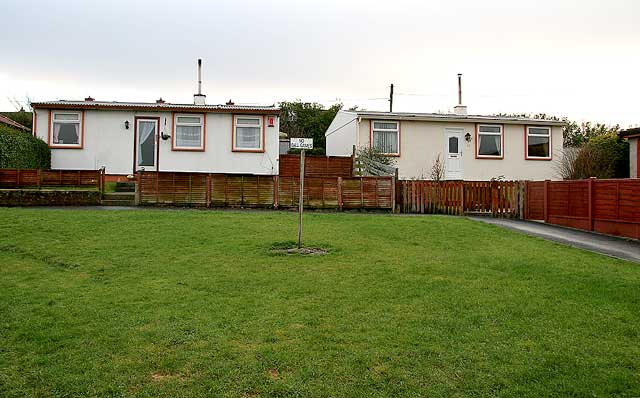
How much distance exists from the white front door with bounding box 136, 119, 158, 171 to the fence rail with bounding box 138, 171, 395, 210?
4.60m

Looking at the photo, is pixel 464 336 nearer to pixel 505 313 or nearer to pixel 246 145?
pixel 505 313

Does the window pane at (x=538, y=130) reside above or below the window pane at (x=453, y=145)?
above

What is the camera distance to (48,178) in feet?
60.7

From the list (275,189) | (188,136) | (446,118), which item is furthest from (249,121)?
(446,118)

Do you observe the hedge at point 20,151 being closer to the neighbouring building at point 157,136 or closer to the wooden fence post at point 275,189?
the neighbouring building at point 157,136

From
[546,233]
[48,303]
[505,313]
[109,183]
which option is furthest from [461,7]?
[109,183]

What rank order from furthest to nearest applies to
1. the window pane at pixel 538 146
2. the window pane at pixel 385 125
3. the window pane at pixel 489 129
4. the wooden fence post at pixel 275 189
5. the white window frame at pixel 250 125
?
the window pane at pixel 538 146 < the window pane at pixel 489 129 < the window pane at pixel 385 125 < the white window frame at pixel 250 125 < the wooden fence post at pixel 275 189

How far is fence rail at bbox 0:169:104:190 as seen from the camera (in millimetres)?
17984

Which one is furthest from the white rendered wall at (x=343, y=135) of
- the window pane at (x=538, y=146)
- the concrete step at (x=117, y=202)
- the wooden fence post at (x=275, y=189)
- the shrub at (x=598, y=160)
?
the concrete step at (x=117, y=202)

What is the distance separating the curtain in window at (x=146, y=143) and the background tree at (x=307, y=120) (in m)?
19.3

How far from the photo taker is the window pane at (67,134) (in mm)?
21922

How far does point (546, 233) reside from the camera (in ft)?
46.2

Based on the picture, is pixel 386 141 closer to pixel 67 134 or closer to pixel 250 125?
pixel 250 125

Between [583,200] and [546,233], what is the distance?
211 cm
